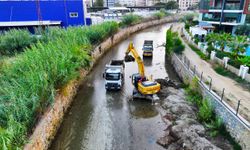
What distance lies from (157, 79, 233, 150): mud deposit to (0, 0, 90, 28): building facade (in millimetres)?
29204

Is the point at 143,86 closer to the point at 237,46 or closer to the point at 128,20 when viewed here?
the point at 237,46

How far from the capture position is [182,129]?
1376 cm

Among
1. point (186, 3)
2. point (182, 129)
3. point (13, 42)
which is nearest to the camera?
point (182, 129)

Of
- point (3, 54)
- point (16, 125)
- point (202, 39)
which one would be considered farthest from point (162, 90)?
point (3, 54)

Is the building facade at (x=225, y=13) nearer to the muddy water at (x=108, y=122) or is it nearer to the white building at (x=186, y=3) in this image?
the muddy water at (x=108, y=122)

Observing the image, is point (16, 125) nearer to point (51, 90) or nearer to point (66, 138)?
point (51, 90)

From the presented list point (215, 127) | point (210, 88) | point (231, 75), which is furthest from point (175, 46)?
point (215, 127)

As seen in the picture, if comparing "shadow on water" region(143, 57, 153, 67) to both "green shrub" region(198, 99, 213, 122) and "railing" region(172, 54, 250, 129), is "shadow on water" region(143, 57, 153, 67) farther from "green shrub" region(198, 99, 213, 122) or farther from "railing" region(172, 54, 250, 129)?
"green shrub" region(198, 99, 213, 122)

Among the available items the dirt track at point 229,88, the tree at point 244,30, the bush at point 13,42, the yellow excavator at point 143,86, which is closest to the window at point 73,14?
the bush at point 13,42

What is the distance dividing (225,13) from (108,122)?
1456 inches

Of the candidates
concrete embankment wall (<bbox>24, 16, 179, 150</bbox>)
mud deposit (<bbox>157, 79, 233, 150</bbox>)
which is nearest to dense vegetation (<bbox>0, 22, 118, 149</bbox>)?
concrete embankment wall (<bbox>24, 16, 179, 150</bbox>)

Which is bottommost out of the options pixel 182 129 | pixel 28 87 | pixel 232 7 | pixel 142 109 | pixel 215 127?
pixel 142 109

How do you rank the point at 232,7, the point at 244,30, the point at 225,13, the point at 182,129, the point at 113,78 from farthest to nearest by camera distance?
the point at 225,13
the point at 232,7
the point at 244,30
the point at 113,78
the point at 182,129

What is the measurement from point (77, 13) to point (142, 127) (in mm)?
32287
